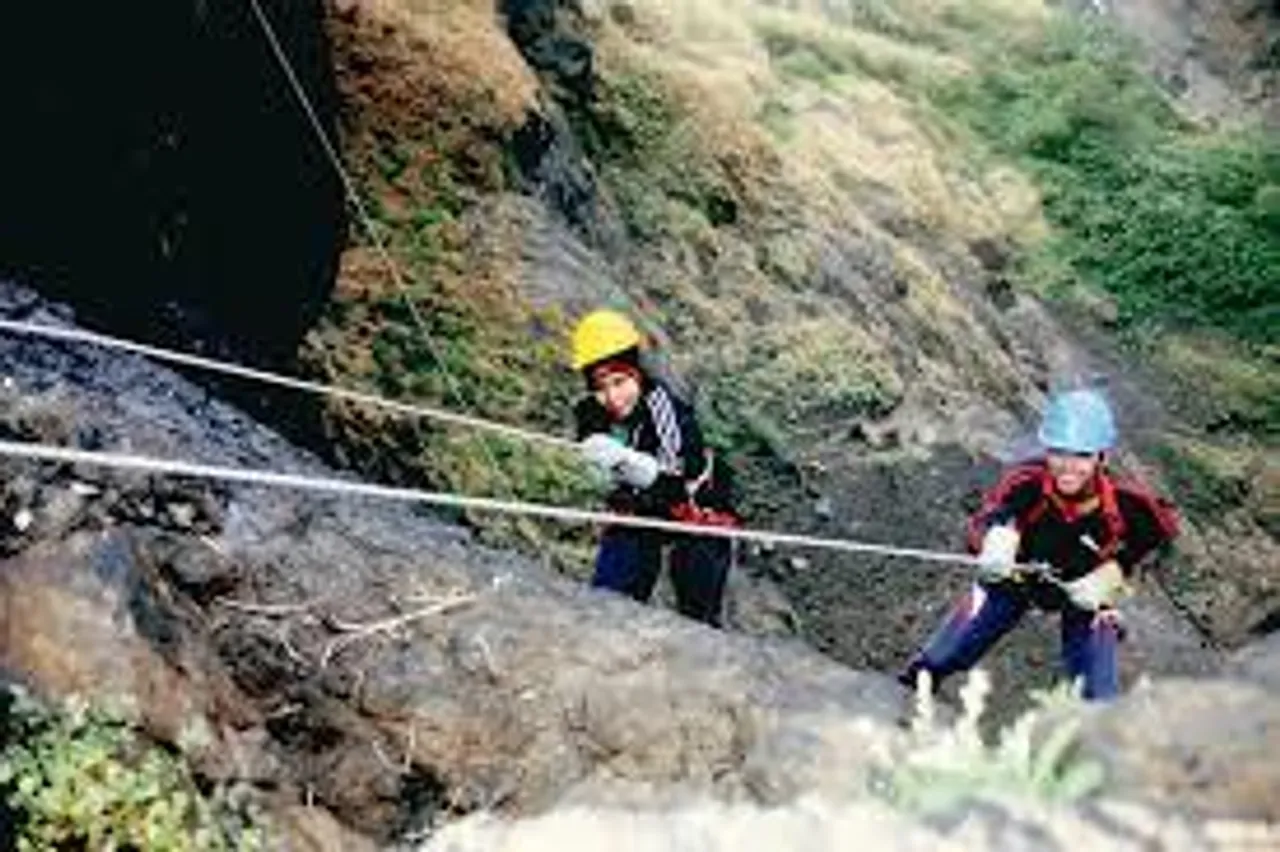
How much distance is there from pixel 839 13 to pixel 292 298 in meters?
12.9

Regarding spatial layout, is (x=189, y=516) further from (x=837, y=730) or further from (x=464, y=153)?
(x=464, y=153)

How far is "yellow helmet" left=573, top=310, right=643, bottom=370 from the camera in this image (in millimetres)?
7629

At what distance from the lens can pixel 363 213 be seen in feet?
30.7

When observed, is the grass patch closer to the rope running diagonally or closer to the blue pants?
the rope running diagonally

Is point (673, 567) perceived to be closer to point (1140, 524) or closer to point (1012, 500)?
point (1012, 500)

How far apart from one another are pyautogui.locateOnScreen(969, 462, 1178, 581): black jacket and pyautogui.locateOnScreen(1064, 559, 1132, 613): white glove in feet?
0.30

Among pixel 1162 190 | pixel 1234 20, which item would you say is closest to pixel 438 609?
pixel 1162 190

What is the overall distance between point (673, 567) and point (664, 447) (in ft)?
2.38

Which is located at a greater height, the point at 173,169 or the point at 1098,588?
the point at 173,169

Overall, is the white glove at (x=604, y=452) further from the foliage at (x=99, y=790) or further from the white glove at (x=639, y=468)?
the foliage at (x=99, y=790)

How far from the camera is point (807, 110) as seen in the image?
659 inches

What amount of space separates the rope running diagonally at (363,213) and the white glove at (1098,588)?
11.2ft

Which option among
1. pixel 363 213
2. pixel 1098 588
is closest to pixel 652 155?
pixel 363 213

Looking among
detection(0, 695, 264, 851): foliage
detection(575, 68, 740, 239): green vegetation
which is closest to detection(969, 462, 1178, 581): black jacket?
detection(0, 695, 264, 851): foliage
